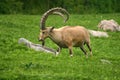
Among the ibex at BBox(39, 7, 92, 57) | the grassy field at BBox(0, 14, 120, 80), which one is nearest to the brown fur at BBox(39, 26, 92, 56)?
the ibex at BBox(39, 7, 92, 57)

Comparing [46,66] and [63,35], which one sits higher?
[63,35]

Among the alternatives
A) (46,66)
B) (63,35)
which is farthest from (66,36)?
(46,66)

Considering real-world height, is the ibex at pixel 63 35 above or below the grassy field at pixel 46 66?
above

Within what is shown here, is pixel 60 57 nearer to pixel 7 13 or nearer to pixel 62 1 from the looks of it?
pixel 7 13

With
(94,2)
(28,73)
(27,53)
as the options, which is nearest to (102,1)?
(94,2)

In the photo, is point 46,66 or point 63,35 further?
point 63,35

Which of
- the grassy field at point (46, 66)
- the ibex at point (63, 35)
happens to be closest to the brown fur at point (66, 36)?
the ibex at point (63, 35)

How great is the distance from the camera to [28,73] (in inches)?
595

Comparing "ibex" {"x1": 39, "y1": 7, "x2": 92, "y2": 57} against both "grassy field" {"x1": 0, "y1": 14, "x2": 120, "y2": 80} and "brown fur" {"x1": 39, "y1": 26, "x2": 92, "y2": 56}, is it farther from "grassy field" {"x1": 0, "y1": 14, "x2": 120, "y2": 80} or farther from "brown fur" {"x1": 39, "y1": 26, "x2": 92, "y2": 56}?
"grassy field" {"x1": 0, "y1": 14, "x2": 120, "y2": 80}

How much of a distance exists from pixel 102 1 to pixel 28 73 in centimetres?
5642

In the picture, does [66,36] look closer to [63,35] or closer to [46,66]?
[63,35]

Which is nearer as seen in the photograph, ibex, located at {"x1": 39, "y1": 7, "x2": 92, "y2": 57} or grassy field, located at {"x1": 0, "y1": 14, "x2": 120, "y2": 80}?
grassy field, located at {"x1": 0, "y1": 14, "x2": 120, "y2": 80}

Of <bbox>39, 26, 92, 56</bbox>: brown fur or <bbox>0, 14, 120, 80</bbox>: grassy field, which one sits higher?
<bbox>39, 26, 92, 56</bbox>: brown fur

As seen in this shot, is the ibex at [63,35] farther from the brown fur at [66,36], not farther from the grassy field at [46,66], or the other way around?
the grassy field at [46,66]
